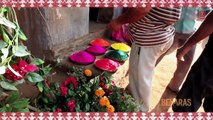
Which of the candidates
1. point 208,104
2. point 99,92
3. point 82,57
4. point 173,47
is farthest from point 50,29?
point 208,104

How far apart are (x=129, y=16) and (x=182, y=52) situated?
8.5 inches

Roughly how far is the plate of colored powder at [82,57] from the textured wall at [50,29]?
0.17 feet

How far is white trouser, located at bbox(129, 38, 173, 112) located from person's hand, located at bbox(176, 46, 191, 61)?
3 cm

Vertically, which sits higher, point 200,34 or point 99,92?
point 200,34

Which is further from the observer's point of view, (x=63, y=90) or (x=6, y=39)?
(x=63, y=90)

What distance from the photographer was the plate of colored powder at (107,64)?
94 cm

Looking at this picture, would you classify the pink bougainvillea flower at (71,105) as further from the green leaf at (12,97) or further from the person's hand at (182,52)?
the person's hand at (182,52)

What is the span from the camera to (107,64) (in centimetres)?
94

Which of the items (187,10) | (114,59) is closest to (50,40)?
(114,59)

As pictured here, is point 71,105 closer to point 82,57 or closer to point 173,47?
point 82,57

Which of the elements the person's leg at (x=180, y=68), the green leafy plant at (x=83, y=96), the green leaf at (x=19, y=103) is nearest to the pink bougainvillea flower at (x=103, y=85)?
the green leafy plant at (x=83, y=96)

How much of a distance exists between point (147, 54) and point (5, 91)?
1.43 feet

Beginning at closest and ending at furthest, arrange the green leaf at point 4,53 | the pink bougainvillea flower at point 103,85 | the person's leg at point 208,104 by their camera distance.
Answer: the green leaf at point 4,53 → the person's leg at point 208,104 → the pink bougainvillea flower at point 103,85

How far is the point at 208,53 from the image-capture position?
0.83 m
